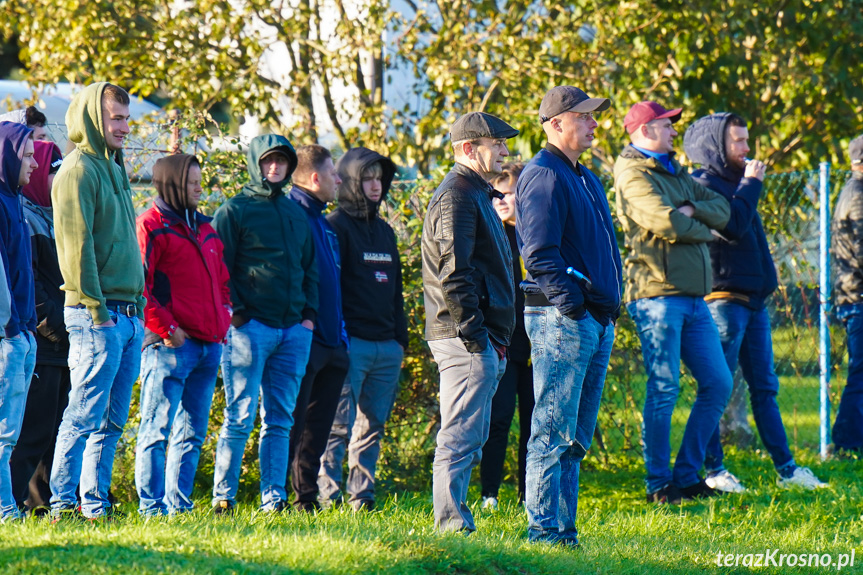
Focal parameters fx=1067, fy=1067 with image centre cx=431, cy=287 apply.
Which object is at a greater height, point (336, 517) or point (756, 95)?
point (756, 95)

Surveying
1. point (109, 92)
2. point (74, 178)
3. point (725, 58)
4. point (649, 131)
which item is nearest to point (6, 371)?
point (74, 178)

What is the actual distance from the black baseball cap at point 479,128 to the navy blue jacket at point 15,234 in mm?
2210

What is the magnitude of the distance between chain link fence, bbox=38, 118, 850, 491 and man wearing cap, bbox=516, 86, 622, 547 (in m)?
2.32

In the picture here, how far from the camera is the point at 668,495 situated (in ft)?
23.0

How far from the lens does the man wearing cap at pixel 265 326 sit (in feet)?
20.5

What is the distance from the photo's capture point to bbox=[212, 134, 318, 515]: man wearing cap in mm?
6254

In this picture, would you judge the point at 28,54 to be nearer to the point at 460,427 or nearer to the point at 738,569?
the point at 460,427

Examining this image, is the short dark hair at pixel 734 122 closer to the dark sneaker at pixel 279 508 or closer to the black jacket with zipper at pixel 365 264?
the black jacket with zipper at pixel 365 264

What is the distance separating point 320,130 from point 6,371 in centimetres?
690

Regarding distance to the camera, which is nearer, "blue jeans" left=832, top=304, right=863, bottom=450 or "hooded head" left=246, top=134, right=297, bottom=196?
"hooded head" left=246, top=134, right=297, bottom=196

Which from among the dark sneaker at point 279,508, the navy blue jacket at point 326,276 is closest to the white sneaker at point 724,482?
the navy blue jacket at point 326,276

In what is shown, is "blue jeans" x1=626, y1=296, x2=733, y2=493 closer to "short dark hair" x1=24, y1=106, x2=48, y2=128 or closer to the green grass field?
the green grass field

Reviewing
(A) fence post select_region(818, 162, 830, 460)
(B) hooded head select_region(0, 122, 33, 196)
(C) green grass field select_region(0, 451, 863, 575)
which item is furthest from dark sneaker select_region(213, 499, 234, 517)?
(A) fence post select_region(818, 162, 830, 460)

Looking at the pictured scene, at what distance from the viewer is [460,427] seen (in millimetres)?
5434
